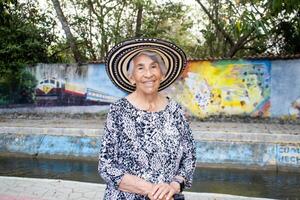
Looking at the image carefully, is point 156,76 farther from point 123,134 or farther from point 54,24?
point 54,24

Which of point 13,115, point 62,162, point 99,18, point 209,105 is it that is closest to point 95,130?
point 62,162

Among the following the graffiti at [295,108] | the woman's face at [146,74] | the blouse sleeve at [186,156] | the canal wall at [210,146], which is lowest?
the canal wall at [210,146]

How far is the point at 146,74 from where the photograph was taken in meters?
2.26

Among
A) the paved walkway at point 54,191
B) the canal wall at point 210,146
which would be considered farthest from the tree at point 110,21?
the paved walkway at point 54,191

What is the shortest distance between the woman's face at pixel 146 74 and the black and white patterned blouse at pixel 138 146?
137mm

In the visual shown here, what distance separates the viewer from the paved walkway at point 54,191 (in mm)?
5566

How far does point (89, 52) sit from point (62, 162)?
8.53 metres

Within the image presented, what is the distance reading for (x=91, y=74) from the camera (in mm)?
14594

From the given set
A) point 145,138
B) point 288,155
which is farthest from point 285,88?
point 145,138

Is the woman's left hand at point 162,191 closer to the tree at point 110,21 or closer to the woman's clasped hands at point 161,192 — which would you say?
the woman's clasped hands at point 161,192

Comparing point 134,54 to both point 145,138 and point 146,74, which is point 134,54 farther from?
point 145,138

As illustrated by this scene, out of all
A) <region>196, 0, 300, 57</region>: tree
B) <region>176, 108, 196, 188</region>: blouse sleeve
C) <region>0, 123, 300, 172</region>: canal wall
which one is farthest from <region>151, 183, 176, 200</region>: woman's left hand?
<region>196, 0, 300, 57</region>: tree

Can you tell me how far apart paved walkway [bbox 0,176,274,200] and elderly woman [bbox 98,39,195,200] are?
3435mm

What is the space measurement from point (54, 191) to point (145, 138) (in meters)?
4.17
